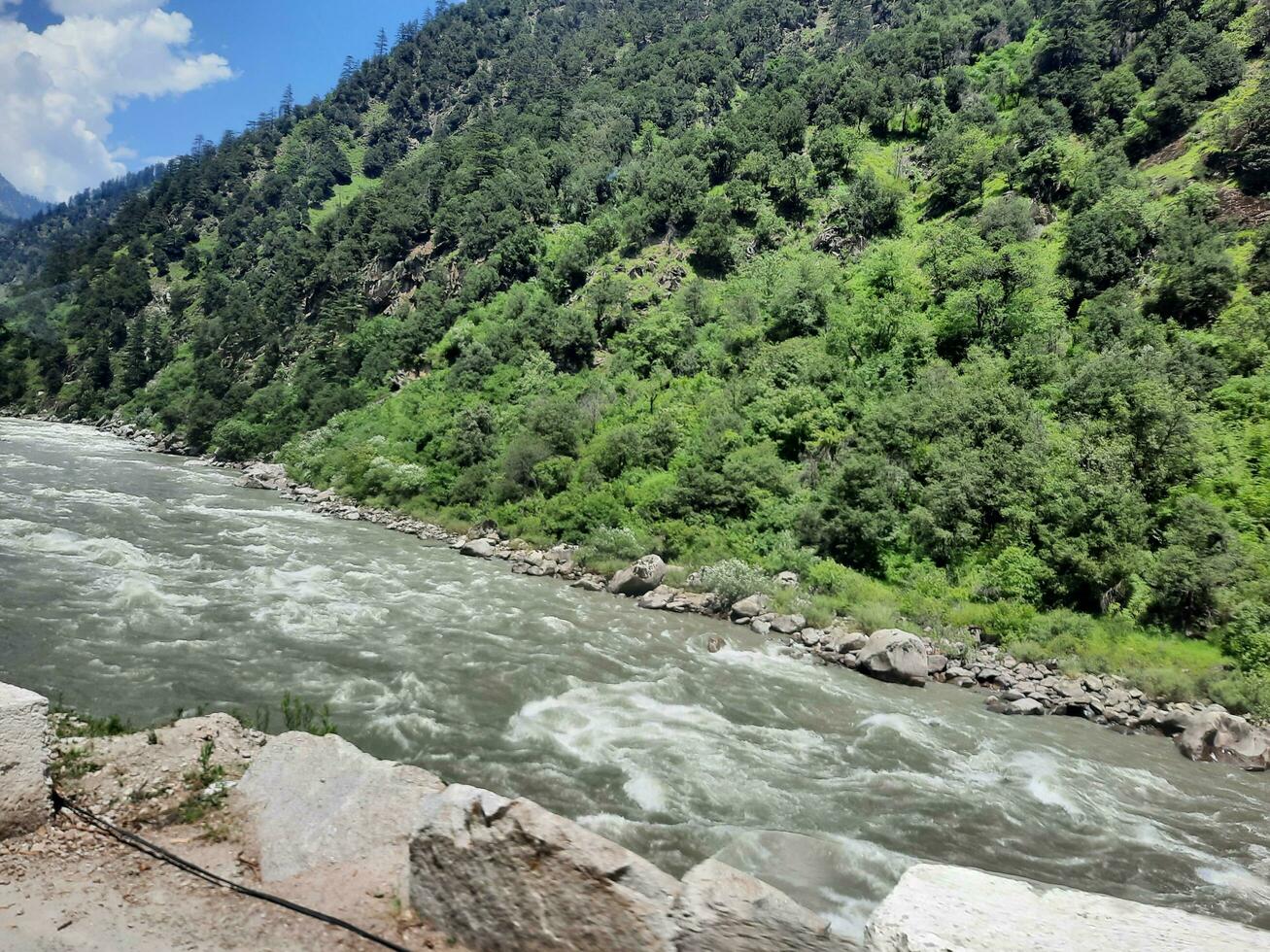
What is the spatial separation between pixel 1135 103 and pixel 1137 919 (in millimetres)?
65378

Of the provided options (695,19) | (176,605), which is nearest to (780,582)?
(176,605)

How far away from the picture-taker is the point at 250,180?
13050 cm

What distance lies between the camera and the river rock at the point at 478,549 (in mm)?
28875

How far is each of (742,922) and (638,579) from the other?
19676mm

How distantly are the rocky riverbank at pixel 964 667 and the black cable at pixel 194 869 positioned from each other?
14102mm

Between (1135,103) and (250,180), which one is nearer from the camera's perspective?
(1135,103)

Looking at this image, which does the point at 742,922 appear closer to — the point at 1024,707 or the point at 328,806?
the point at 328,806

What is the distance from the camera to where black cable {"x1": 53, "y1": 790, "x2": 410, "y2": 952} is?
498cm

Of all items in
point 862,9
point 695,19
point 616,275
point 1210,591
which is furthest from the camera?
point 695,19

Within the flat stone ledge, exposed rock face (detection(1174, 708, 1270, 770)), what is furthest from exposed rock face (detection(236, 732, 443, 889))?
exposed rock face (detection(1174, 708, 1270, 770))

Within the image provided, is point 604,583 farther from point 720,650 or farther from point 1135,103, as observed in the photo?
point 1135,103

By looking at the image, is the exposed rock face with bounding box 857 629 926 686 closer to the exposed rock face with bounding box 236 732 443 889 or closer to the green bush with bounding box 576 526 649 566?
the green bush with bounding box 576 526 649 566

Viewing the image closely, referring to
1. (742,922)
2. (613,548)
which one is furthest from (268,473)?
(742,922)

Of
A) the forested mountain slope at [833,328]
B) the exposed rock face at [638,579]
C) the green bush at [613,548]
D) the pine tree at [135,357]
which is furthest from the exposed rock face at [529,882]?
the pine tree at [135,357]
